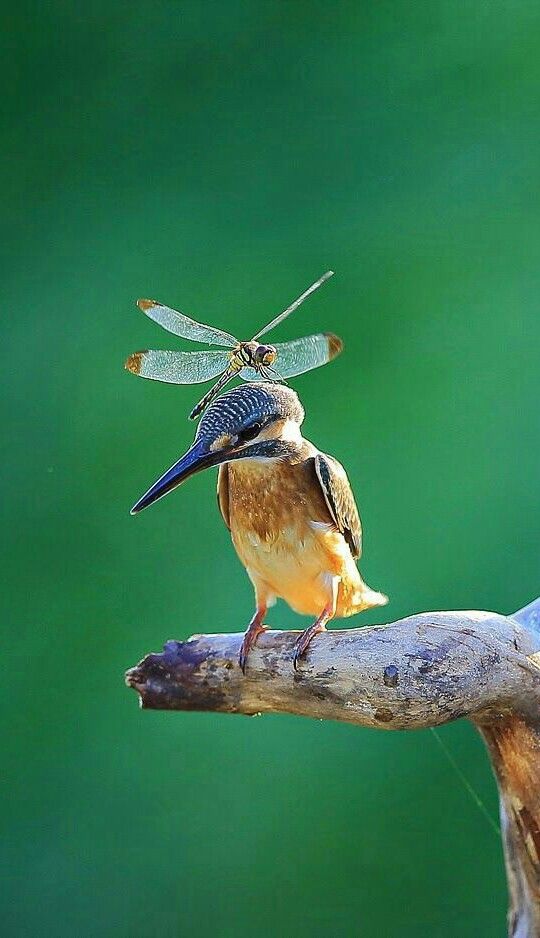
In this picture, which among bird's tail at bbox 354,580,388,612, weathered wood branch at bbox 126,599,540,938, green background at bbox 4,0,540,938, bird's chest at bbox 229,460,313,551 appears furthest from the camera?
green background at bbox 4,0,540,938

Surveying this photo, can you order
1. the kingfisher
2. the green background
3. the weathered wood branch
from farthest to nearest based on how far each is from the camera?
the green background
the kingfisher
the weathered wood branch

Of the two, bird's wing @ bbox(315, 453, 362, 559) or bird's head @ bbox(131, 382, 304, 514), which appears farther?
bird's wing @ bbox(315, 453, 362, 559)

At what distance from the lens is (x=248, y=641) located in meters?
1.44

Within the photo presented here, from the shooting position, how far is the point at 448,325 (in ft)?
8.98

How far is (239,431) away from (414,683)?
1.21 feet

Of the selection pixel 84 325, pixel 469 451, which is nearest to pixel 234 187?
pixel 84 325

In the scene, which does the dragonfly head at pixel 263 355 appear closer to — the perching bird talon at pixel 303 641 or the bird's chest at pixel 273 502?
the bird's chest at pixel 273 502

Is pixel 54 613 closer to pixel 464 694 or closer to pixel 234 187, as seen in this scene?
pixel 234 187

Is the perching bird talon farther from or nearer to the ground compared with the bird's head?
nearer to the ground

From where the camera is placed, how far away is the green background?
2.65m

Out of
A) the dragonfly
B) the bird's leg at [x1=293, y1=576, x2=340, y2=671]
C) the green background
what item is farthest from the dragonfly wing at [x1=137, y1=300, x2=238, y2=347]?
the green background

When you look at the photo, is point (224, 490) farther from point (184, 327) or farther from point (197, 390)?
point (197, 390)

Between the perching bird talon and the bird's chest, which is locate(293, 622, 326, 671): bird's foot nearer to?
the perching bird talon

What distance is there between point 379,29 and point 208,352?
1517mm
